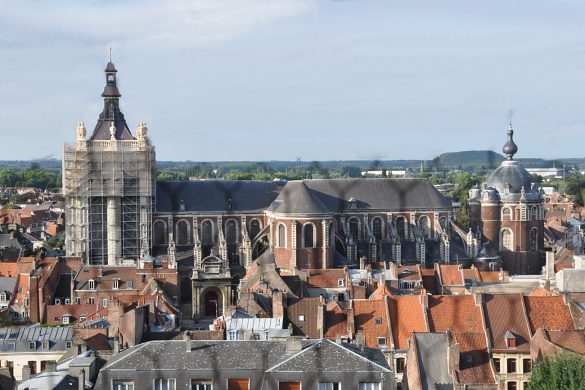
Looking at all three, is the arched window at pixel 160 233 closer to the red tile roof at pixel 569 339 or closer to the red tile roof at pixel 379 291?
the red tile roof at pixel 379 291

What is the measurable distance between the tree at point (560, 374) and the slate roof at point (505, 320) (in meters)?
9.44

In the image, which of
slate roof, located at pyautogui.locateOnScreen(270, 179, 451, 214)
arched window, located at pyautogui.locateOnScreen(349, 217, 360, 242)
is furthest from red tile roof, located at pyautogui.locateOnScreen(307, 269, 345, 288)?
arched window, located at pyautogui.locateOnScreen(349, 217, 360, 242)

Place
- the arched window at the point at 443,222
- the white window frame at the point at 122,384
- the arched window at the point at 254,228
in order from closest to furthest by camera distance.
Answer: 1. the white window frame at the point at 122,384
2. the arched window at the point at 254,228
3. the arched window at the point at 443,222

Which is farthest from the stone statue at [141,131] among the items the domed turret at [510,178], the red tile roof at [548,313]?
the red tile roof at [548,313]

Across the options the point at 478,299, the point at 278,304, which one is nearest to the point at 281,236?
the point at 278,304

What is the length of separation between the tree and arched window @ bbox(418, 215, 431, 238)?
2424 inches

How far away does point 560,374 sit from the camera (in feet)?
140

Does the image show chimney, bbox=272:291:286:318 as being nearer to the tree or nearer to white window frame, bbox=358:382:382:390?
the tree

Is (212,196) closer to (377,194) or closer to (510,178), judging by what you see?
(377,194)

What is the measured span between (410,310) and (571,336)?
465 inches

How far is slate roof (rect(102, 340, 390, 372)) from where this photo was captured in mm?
40969

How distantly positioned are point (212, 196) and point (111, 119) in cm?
1210

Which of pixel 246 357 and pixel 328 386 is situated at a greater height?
pixel 246 357

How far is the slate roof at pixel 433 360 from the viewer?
4928 centimetres
